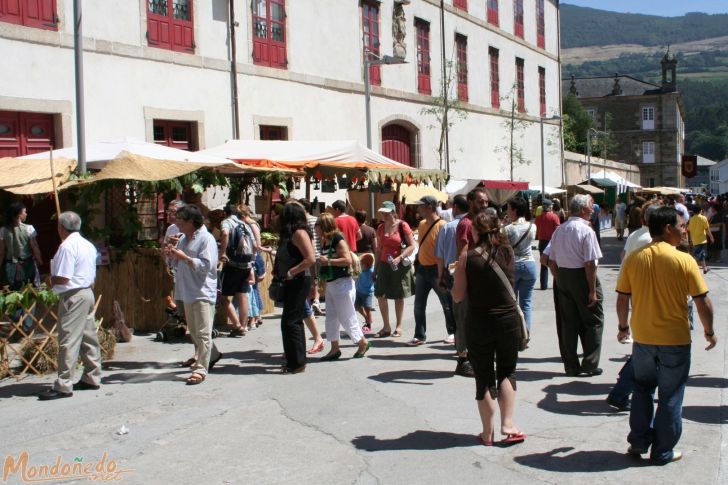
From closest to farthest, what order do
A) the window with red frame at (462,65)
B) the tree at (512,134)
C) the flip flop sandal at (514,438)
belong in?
1. the flip flop sandal at (514,438)
2. the window with red frame at (462,65)
3. the tree at (512,134)

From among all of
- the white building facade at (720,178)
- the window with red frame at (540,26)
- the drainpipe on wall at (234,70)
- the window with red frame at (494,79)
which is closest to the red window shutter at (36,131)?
the drainpipe on wall at (234,70)

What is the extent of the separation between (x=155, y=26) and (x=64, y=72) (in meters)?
2.52

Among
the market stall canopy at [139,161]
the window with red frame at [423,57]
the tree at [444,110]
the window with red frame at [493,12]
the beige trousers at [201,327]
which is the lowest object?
the beige trousers at [201,327]

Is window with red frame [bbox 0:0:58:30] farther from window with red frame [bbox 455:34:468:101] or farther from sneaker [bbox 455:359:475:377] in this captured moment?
window with red frame [bbox 455:34:468:101]

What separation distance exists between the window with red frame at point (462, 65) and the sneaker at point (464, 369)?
2213 centimetres

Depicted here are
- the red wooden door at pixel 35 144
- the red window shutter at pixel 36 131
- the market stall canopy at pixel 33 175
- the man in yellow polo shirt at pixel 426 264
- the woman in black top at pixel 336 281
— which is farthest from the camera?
the red window shutter at pixel 36 131

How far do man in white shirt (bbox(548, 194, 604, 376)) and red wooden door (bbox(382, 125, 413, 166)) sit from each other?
1711 centimetres

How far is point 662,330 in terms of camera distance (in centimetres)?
513

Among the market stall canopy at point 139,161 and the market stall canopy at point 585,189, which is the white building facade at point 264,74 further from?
the market stall canopy at point 585,189

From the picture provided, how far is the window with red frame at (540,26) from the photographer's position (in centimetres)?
3722

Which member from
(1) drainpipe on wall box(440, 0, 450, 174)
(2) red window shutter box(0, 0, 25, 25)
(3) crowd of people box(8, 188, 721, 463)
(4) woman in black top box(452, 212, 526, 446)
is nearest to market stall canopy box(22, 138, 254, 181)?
(3) crowd of people box(8, 188, 721, 463)

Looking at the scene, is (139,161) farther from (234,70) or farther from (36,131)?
(234,70)

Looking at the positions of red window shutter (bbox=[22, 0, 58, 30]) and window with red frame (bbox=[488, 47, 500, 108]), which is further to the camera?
window with red frame (bbox=[488, 47, 500, 108])

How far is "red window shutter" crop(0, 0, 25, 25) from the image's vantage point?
43.9 feet
